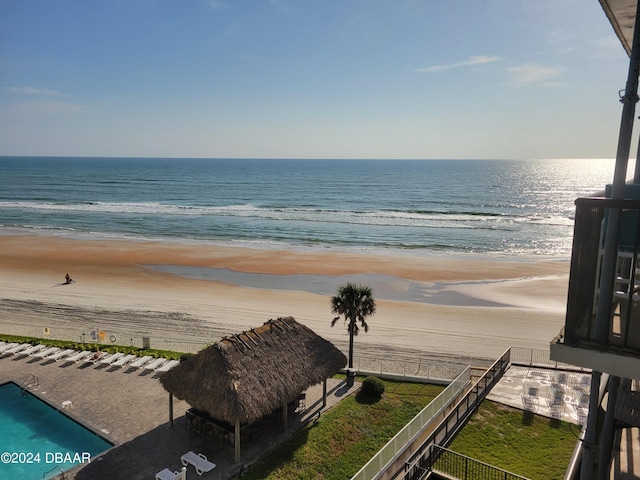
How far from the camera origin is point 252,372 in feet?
48.3

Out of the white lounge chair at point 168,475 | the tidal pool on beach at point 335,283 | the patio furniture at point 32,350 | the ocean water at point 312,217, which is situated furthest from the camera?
the ocean water at point 312,217

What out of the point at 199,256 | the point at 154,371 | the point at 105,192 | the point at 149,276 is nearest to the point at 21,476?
the point at 154,371

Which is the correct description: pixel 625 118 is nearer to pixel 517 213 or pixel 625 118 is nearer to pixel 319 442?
pixel 319 442

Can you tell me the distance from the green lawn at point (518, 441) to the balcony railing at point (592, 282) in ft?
29.6

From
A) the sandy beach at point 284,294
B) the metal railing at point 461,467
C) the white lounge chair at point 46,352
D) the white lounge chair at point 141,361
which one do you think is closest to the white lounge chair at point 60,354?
the white lounge chair at point 46,352

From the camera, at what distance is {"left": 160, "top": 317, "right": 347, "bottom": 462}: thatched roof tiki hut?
13844mm

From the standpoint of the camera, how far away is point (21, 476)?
13.7 metres

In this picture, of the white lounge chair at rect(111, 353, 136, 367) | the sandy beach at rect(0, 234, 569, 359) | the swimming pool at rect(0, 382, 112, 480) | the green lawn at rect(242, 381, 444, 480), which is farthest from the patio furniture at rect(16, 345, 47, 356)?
the green lawn at rect(242, 381, 444, 480)

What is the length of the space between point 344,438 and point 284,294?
1954 centimetres

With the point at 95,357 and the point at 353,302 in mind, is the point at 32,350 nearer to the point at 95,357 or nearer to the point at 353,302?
the point at 95,357

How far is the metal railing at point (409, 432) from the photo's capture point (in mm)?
11836

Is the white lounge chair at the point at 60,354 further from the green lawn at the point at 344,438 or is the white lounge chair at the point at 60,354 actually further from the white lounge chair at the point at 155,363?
the green lawn at the point at 344,438

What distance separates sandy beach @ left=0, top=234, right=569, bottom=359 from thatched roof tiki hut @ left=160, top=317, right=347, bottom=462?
7872mm

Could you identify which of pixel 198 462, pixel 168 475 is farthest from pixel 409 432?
pixel 168 475
